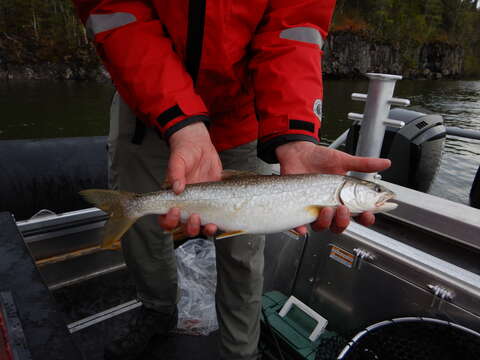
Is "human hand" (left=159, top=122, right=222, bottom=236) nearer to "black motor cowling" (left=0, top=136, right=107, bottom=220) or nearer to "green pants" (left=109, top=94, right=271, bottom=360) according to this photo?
"green pants" (left=109, top=94, right=271, bottom=360)

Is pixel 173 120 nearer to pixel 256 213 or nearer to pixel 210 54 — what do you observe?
pixel 210 54

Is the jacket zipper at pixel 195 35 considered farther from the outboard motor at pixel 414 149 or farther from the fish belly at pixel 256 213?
the outboard motor at pixel 414 149

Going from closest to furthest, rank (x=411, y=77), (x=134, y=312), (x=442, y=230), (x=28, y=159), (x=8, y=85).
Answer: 1. (x=442, y=230)
2. (x=134, y=312)
3. (x=28, y=159)
4. (x=8, y=85)
5. (x=411, y=77)

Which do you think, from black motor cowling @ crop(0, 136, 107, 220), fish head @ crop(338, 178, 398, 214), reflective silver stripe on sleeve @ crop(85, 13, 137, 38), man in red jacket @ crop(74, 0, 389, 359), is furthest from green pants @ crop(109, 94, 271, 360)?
black motor cowling @ crop(0, 136, 107, 220)

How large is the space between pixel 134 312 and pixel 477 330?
8.98 feet

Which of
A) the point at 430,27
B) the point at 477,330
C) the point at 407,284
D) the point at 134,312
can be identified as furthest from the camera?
the point at 430,27

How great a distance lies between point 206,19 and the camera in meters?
1.87

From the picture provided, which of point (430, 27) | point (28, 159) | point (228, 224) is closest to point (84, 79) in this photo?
point (28, 159)

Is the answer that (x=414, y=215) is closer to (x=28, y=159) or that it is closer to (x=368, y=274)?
(x=368, y=274)

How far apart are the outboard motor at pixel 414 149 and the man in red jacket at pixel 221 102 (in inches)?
90.1

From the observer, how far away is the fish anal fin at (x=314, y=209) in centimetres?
189

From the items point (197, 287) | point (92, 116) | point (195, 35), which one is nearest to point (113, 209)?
point (195, 35)

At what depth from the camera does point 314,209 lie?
189cm

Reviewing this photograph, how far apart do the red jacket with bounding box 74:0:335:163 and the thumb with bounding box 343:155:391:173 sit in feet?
0.88
